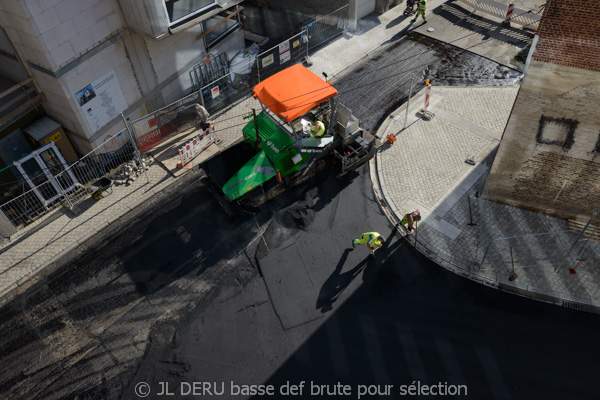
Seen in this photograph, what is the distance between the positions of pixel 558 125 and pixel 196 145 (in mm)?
12560

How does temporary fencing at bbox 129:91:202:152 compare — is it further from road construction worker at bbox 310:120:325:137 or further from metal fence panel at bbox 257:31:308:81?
road construction worker at bbox 310:120:325:137

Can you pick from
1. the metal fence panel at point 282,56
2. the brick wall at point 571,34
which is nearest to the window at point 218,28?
the metal fence panel at point 282,56

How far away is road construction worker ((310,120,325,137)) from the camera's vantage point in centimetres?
1552

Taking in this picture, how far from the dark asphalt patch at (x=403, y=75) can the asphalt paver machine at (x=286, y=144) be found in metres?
3.21

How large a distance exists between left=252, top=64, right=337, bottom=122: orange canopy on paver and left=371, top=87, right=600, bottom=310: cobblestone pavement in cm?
398

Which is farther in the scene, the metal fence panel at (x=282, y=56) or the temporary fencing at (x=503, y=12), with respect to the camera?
the temporary fencing at (x=503, y=12)

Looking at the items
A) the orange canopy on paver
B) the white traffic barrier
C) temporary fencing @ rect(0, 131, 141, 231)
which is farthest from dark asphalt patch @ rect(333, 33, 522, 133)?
temporary fencing @ rect(0, 131, 141, 231)

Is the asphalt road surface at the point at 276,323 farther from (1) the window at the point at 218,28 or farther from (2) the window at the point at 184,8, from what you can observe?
(1) the window at the point at 218,28

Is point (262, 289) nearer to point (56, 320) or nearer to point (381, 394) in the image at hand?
point (381, 394)

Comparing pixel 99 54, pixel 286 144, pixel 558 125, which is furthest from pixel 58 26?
pixel 558 125

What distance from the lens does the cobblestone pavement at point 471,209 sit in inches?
565

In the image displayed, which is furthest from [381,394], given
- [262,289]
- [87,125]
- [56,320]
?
[87,125]

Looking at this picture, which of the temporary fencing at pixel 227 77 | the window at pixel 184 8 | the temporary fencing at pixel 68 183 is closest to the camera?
the temporary fencing at pixel 68 183

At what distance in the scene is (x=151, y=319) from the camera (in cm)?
1390
